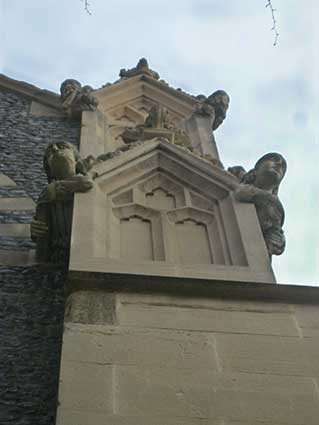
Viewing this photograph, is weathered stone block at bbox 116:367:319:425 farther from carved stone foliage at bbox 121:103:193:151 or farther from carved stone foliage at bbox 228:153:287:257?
carved stone foliage at bbox 121:103:193:151

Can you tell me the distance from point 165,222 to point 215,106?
15.5 ft

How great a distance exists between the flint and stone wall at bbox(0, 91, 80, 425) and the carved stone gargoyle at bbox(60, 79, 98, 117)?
0.53 meters

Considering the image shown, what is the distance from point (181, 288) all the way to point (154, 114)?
11.3 feet

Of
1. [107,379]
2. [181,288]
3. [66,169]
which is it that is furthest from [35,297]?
[107,379]

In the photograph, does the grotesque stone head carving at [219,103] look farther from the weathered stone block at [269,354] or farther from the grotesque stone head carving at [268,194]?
the weathered stone block at [269,354]

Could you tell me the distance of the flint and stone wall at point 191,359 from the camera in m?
4.20

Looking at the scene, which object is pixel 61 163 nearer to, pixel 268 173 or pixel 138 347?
pixel 268 173

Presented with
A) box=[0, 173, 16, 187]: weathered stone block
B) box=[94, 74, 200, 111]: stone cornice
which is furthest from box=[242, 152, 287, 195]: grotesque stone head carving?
box=[94, 74, 200, 111]: stone cornice

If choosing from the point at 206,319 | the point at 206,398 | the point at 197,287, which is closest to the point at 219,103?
the point at 197,287

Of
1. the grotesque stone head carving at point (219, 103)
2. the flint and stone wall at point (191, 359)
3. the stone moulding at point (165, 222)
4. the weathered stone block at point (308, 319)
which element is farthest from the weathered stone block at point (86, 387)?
the grotesque stone head carving at point (219, 103)

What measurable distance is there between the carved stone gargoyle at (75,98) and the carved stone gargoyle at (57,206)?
12.0 feet

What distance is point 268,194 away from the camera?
21.0 ft

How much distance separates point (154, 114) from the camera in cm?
829

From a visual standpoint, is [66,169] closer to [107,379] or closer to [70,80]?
[107,379]
